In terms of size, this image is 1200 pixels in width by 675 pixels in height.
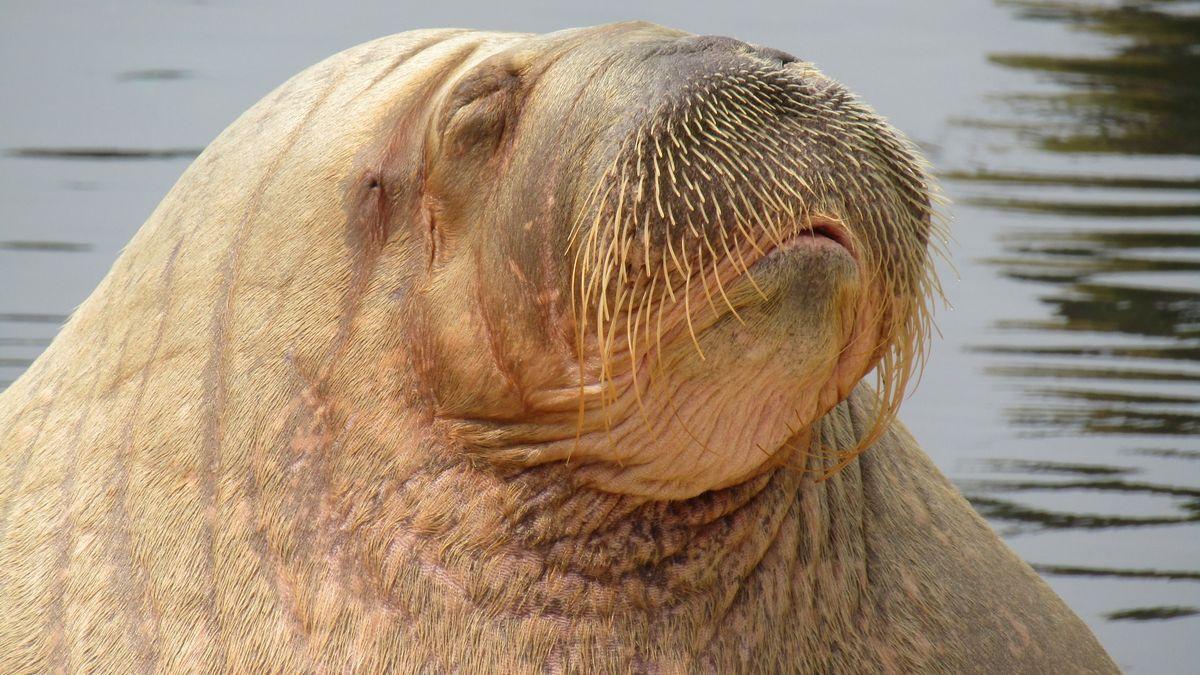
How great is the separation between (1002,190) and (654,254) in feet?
26.4

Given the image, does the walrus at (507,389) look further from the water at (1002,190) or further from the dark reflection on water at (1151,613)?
the water at (1002,190)

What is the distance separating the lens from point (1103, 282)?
893 centimetres

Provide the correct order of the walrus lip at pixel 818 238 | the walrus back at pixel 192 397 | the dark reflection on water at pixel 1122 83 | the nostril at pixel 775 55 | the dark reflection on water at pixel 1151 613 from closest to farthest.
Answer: the walrus lip at pixel 818 238, the nostril at pixel 775 55, the walrus back at pixel 192 397, the dark reflection on water at pixel 1151 613, the dark reflection on water at pixel 1122 83

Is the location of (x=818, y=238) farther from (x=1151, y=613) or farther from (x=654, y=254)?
(x=1151, y=613)

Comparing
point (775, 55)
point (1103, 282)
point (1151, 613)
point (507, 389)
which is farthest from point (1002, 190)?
point (507, 389)

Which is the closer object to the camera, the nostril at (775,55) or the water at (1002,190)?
the nostril at (775,55)

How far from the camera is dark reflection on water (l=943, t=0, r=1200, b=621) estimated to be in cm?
700

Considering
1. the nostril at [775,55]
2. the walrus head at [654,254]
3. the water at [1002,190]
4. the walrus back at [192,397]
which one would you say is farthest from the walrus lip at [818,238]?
the water at [1002,190]

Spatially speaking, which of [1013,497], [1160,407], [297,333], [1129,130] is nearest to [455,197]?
[297,333]

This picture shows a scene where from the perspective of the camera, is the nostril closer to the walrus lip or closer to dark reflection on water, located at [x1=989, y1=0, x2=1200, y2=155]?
the walrus lip

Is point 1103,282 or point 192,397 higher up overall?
point 192,397

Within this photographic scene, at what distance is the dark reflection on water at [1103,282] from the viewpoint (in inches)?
275

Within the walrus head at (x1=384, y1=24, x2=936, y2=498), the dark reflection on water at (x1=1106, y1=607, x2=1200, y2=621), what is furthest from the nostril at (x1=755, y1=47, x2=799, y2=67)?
the dark reflection on water at (x1=1106, y1=607, x2=1200, y2=621)

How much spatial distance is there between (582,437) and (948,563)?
3.44 ft
